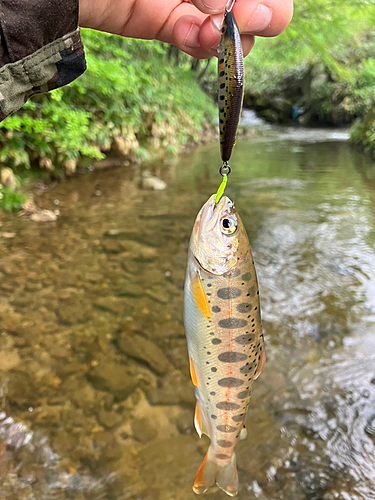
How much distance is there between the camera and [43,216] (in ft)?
18.1

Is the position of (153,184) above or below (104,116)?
below

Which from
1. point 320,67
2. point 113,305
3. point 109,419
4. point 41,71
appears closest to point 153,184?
point 113,305

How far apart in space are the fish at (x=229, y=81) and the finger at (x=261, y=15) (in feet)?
0.75

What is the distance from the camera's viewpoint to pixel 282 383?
311 cm

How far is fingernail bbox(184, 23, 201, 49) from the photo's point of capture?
180cm

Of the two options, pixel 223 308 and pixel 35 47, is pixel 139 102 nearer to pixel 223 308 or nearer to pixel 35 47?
pixel 35 47

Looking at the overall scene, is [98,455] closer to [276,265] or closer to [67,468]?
[67,468]

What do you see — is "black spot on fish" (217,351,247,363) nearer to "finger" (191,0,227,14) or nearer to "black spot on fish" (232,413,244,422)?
"black spot on fish" (232,413,244,422)

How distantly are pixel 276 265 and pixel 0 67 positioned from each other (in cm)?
418

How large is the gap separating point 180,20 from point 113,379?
8.77 ft

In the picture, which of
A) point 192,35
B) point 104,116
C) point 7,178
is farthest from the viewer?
point 104,116

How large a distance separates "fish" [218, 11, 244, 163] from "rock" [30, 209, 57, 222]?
4799mm

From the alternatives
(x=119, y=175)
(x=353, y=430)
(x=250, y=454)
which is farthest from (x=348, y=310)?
(x=119, y=175)

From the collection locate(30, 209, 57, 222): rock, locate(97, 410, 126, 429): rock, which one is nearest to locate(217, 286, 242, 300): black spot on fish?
locate(97, 410, 126, 429): rock
